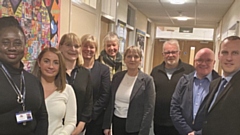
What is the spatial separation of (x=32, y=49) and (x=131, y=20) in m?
4.32

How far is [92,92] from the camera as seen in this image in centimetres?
214

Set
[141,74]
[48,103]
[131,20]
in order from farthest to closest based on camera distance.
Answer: [131,20]
[141,74]
[48,103]

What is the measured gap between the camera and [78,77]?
2010 millimetres

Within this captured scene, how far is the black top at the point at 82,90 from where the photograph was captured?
198 cm

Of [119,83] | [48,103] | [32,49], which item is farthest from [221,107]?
[32,49]

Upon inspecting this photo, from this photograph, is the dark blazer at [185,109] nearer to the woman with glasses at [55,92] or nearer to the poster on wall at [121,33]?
the woman with glasses at [55,92]

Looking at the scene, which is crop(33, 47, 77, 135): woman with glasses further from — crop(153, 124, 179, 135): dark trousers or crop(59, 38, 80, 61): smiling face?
crop(153, 124, 179, 135): dark trousers

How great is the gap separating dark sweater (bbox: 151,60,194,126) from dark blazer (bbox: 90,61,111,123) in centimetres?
58

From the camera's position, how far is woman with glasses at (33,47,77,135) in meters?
1.65

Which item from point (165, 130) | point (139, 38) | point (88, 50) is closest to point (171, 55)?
point (165, 130)

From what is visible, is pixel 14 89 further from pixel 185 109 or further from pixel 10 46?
pixel 185 109

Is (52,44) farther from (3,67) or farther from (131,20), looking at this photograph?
(131,20)

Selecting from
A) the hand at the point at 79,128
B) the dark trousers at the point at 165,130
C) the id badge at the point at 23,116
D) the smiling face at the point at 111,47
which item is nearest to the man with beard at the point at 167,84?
the dark trousers at the point at 165,130

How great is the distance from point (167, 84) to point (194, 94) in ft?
1.57
